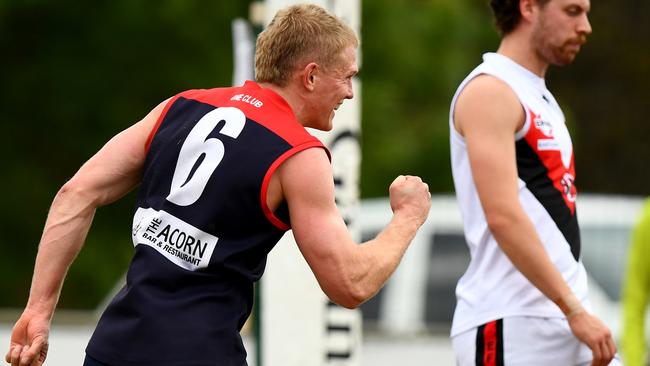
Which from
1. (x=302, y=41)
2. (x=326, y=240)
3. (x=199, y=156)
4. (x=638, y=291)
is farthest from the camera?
(x=638, y=291)

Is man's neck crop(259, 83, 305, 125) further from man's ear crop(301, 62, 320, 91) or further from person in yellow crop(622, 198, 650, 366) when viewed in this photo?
person in yellow crop(622, 198, 650, 366)

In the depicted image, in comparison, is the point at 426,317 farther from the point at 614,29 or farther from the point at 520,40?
the point at 614,29

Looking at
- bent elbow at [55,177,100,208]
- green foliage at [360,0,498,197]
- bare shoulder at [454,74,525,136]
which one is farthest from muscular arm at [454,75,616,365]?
green foliage at [360,0,498,197]

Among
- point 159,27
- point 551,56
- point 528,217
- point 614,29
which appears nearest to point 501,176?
point 528,217

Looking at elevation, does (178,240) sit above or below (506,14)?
below

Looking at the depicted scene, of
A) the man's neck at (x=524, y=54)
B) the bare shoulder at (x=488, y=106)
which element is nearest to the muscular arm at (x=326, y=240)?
the bare shoulder at (x=488, y=106)

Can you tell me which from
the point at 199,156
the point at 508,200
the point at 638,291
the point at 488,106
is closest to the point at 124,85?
the point at 638,291

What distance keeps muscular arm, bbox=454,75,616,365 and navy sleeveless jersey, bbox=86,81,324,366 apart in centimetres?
94

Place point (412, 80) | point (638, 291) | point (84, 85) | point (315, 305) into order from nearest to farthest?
point (315, 305), point (638, 291), point (84, 85), point (412, 80)

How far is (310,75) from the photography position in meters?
4.19

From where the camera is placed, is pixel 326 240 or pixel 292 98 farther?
pixel 292 98

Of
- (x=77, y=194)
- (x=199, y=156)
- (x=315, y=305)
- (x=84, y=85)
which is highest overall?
(x=199, y=156)

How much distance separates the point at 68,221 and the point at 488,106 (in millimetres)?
1480

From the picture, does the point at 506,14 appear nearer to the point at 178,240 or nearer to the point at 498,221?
the point at 498,221
